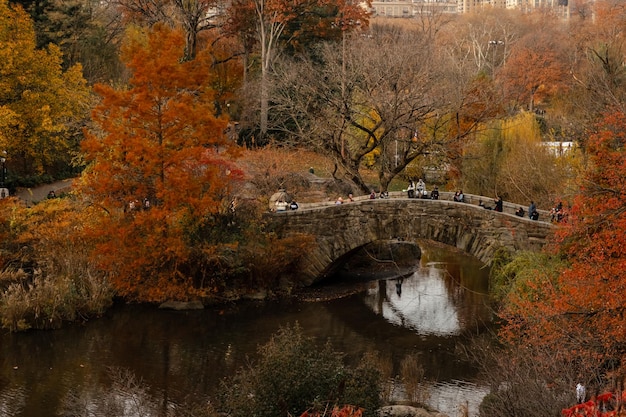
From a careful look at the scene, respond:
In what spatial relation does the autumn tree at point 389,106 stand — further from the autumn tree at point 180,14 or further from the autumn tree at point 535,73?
the autumn tree at point 535,73

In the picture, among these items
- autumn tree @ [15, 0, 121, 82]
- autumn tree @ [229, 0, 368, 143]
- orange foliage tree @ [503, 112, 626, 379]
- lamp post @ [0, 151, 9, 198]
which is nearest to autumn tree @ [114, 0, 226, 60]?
autumn tree @ [229, 0, 368, 143]

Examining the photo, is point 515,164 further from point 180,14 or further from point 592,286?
point 180,14

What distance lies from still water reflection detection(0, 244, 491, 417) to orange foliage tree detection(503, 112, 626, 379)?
3.01 meters

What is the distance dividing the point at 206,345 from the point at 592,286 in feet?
38.4

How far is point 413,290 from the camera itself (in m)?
30.5

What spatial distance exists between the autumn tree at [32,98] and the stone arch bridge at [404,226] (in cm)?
1492

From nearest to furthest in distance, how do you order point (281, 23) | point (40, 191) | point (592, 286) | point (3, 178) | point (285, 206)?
point (592, 286) → point (285, 206) → point (3, 178) → point (40, 191) → point (281, 23)

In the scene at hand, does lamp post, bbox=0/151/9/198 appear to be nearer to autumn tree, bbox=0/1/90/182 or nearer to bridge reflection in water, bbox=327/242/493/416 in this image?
autumn tree, bbox=0/1/90/182

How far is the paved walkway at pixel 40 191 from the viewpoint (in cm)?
3656

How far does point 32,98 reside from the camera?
37.6 meters

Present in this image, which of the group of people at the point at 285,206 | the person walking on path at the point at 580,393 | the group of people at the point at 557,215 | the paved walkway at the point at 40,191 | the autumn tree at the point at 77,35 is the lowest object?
the paved walkway at the point at 40,191

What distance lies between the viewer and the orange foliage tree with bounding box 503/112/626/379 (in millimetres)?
17359

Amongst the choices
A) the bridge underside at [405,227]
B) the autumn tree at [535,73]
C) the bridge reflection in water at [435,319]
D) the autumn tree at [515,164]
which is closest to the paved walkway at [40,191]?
the bridge underside at [405,227]

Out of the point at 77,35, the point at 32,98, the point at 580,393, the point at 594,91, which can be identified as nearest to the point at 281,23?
the point at 77,35
